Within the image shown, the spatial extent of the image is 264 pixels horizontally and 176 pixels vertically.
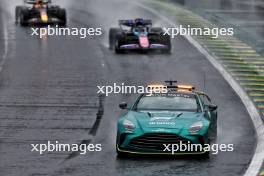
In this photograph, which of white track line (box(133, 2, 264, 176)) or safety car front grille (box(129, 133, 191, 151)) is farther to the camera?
safety car front grille (box(129, 133, 191, 151))

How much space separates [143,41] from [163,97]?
1637 centimetres

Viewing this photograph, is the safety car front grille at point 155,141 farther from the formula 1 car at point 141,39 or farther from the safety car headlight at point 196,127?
the formula 1 car at point 141,39

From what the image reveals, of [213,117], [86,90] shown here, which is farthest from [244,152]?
[86,90]

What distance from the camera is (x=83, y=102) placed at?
2864cm

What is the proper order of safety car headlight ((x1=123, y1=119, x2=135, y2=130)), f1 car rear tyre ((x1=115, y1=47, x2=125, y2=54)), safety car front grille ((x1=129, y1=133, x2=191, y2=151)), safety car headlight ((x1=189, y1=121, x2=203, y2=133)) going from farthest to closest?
f1 car rear tyre ((x1=115, y1=47, x2=125, y2=54))
safety car headlight ((x1=123, y1=119, x2=135, y2=130))
safety car headlight ((x1=189, y1=121, x2=203, y2=133))
safety car front grille ((x1=129, y1=133, x2=191, y2=151))

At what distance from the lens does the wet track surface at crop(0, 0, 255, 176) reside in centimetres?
1953

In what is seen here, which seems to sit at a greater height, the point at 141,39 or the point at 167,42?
the point at 141,39

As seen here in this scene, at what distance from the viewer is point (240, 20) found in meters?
51.3

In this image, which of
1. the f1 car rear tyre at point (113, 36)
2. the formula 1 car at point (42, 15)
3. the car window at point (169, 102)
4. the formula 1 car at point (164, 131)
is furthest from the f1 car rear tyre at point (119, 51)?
the formula 1 car at point (164, 131)

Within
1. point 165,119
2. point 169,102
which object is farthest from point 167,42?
point 165,119

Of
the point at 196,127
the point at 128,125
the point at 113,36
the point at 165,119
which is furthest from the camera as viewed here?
the point at 113,36

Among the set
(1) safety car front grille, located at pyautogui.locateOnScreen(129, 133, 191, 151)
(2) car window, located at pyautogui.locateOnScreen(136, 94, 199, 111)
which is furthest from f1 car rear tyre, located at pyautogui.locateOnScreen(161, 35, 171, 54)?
(1) safety car front grille, located at pyautogui.locateOnScreen(129, 133, 191, 151)

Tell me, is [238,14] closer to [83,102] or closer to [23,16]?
[23,16]

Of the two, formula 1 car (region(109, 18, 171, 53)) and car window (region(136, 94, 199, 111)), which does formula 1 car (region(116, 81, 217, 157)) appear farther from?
formula 1 car (region(109, 18, 171, 53))
